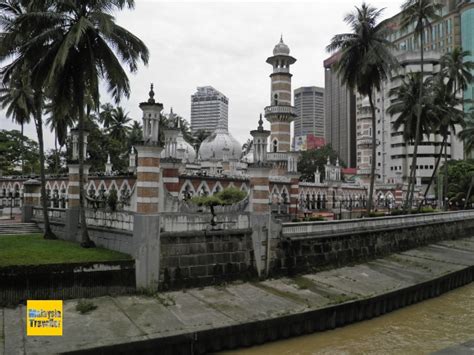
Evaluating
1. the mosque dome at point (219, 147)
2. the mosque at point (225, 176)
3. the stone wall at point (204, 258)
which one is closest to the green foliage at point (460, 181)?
the mosque at point (225, 176)

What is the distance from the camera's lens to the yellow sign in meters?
9.58

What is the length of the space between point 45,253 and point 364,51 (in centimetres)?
2194

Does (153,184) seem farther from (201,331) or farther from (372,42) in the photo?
(372,42)

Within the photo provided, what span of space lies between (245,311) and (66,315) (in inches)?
187

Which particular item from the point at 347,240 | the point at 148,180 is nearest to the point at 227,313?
the point at 148,180

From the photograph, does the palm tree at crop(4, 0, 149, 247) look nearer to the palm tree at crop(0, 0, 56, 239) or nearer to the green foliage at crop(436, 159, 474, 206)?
the palm tree at crop(0, 0, 56, 239)

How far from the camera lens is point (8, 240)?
1541cm

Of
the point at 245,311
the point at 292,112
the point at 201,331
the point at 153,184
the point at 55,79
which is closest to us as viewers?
the point at 201,331

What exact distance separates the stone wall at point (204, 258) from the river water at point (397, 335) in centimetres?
330

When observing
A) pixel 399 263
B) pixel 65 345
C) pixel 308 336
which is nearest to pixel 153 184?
pixel 65 345

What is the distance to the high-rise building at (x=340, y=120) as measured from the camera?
119 metres

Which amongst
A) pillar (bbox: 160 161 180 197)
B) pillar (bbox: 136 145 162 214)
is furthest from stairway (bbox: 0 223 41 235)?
pillar (bbox: 136 145 162 214)

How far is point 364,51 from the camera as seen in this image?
26500mm

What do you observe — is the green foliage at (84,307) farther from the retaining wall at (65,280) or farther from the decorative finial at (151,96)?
the decorative finial at (151,96)
